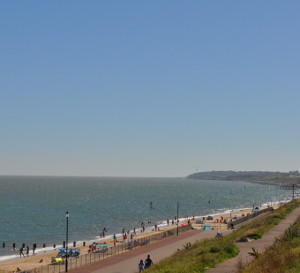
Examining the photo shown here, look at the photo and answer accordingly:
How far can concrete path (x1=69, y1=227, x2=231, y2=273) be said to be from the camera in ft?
126

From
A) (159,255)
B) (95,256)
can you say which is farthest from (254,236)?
(95,256)

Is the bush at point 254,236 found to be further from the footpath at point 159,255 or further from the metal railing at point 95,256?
the metal railing at point 95,256

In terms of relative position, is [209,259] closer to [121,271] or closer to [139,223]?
[121,271]

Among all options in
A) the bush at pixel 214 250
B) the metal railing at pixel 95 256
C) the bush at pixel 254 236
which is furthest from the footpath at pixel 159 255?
→ the bush at pixel 214 250

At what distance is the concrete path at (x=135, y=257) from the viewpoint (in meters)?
38.4

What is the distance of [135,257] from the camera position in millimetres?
44406

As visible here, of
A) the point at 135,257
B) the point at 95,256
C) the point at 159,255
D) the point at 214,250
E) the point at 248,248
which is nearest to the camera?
the point at 214,250

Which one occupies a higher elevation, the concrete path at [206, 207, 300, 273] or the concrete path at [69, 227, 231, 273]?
the concrete path at [206, 207, 300, 273]

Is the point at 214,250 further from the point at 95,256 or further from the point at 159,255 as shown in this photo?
the point at 95,256

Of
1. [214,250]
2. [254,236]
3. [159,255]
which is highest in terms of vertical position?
[214,250]

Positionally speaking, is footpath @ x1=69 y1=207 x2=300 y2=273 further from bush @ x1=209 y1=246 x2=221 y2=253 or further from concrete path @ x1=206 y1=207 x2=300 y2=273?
bush @ x1=209 y1=246 x2=221 y2=253

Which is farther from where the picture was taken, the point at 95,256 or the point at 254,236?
the point at 95,256

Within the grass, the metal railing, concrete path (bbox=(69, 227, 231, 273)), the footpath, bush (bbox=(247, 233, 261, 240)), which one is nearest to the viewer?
the grass

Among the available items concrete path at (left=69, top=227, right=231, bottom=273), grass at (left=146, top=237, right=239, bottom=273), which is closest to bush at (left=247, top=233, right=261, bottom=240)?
grass at (left=146, top=237, right=239, bottom=273)
